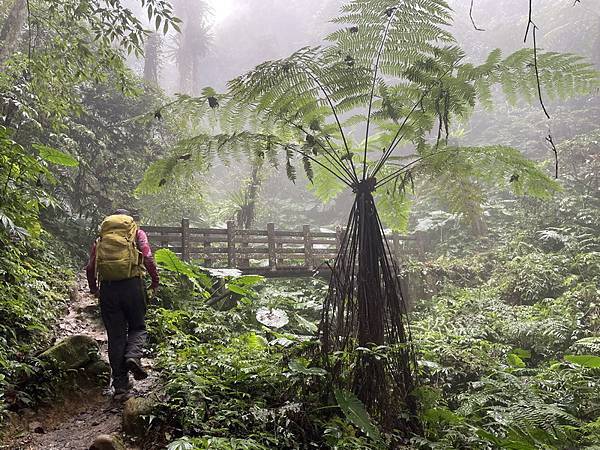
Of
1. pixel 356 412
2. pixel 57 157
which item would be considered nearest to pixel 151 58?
pixel 57 157

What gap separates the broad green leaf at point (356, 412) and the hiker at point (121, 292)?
1.54 m

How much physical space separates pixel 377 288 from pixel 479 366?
1973mm

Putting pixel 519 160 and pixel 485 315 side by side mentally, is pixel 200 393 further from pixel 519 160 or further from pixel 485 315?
pixel 485 315

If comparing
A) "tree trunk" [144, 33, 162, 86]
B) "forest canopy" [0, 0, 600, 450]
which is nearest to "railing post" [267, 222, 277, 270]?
"forest canopy" [0, 0, 600, 450]

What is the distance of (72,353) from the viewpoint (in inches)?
125

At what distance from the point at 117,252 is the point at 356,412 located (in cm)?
203

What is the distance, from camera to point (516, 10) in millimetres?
24438

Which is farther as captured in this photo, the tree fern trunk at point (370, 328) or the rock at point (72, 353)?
the rock at point (72, 353)

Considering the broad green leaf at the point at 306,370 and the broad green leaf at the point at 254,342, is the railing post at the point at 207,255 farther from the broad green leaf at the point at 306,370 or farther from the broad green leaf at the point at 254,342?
the broad green leaf at the point at 306,370

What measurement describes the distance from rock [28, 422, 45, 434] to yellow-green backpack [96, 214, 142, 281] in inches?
38.9

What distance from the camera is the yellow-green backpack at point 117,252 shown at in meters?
3.06

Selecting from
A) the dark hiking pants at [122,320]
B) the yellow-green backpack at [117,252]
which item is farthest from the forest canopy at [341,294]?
the yellow-green backpack at [117,252]

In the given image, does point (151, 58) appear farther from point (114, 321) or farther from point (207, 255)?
point (114, 321)

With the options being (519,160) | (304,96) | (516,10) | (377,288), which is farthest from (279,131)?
(516,10)
